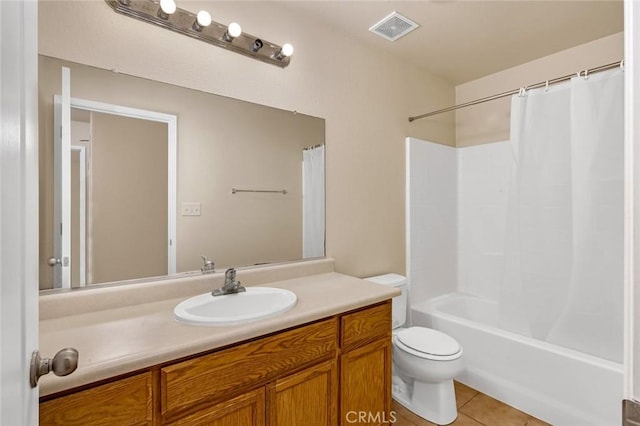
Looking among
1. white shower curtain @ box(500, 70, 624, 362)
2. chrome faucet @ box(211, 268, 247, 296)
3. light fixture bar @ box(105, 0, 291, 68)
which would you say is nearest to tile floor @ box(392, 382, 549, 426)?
white shower curtain @ box(500, 70, 624, 362)

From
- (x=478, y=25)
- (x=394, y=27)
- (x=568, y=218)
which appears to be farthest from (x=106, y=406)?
(x=478, y=25)

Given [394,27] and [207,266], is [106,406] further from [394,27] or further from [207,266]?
[394,27]

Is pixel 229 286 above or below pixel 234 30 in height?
below

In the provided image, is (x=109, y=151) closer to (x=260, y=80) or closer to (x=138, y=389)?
(x=260, y=80)

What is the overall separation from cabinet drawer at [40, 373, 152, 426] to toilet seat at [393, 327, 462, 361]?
144 cm

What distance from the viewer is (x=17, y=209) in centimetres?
49

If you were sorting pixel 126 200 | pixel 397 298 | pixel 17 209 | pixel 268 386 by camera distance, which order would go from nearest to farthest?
1. pixel 17 209
2. pixel 268 386
3. pixel 126 200
4. pixel 397 298

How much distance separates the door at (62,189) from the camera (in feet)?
3.97

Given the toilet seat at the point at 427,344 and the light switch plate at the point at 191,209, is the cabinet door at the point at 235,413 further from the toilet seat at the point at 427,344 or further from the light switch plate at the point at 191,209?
the toilet seat at the point at 427,344

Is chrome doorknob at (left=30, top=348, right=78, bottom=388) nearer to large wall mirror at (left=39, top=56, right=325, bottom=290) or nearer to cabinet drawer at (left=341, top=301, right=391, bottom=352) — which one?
large wall mirror at (left=39, top=56, right=325, bottom=290)

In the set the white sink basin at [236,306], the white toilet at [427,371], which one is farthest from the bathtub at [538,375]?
the white sink basin at [236,306]

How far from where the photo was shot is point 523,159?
7.07 ft

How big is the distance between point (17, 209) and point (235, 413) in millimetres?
935

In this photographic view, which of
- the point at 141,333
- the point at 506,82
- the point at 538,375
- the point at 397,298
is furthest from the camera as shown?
the point at 506,82
